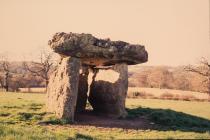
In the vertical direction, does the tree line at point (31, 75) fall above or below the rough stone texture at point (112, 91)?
above

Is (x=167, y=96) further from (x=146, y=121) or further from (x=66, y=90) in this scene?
(x=66, y=90)

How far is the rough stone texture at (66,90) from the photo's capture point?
22.2m

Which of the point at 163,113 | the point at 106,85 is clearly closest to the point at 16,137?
the point at 106,85

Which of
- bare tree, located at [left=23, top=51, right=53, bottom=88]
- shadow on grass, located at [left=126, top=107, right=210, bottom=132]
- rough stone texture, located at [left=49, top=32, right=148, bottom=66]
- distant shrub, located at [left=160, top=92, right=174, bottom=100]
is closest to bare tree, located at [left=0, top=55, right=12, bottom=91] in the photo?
bare tree, located at [left=23, top=51, right=53, bottom=88]

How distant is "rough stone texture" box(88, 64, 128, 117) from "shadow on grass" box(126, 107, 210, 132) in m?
1.03

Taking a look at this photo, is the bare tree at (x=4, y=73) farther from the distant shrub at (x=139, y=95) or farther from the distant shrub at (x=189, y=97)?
the distant shrub at (x=189, y=97)

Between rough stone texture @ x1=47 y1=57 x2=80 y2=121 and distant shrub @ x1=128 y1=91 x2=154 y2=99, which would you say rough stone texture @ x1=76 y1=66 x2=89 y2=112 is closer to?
rough stone texture @ x1=47 y1=57 x2=80 y2=121

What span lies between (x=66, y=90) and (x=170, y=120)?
6.57m

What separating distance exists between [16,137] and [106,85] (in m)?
13.5

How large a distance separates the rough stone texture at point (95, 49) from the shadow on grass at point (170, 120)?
3438 millimetres

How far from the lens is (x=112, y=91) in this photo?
25.5 meters

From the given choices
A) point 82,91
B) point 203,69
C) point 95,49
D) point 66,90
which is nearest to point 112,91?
point 82,91

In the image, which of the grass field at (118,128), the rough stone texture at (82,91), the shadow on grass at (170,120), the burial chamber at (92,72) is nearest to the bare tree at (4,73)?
the rough stone texture at (82,91)

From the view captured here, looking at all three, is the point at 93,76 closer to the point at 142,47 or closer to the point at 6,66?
the point at 142,47
